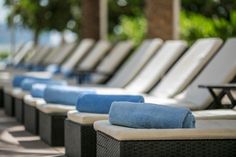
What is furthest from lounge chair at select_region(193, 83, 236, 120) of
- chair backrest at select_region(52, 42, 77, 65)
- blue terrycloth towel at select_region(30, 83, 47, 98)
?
chair backrest at select_region(52, 42, 77, 65)

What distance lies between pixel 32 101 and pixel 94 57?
233 inches

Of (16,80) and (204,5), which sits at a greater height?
(204,5)

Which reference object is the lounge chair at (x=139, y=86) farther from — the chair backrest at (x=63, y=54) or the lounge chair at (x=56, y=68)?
the chair backrest at (x=63, y=54)

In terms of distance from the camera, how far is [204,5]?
25.1m

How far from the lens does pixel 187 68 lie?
Result: 8422 millimetres

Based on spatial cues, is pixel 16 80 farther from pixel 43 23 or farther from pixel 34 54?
pixel 43 23

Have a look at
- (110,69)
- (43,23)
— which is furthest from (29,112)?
(43,23)

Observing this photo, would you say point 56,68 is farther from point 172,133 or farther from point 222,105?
point 172,133

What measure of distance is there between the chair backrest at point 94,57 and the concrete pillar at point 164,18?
1461 millimetres

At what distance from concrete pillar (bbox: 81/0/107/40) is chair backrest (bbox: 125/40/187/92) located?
8.23 metres

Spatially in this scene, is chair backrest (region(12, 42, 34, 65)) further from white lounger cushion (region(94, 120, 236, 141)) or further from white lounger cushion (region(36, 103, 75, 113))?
white lounger cushion (region(94, 120, 236, 141))

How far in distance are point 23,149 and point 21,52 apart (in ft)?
61.2

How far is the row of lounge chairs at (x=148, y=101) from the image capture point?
15.1 feet

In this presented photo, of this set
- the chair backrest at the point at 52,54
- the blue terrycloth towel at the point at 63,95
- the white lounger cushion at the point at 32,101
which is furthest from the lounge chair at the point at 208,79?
the chair backrest at the point at 52,54
